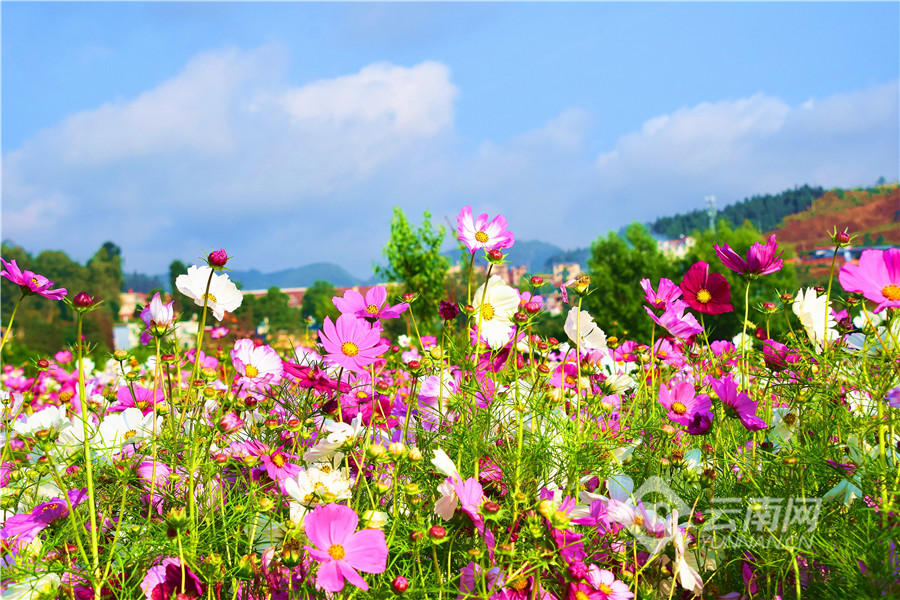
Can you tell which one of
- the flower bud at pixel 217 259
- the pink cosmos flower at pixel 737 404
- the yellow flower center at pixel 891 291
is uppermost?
the flower bud at pixel 217 259

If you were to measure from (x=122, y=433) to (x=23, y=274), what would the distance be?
0.39 meters

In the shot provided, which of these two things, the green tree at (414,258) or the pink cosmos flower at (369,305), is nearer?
the pink cosmos flower at (369,305)

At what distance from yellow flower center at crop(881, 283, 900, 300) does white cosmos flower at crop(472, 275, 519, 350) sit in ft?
1.95

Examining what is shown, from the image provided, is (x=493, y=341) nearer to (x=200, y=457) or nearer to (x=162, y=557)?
(x=200, y=457)

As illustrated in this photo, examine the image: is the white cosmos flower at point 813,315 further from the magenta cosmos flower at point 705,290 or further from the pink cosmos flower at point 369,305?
the pink cosmos flower at point 369,305

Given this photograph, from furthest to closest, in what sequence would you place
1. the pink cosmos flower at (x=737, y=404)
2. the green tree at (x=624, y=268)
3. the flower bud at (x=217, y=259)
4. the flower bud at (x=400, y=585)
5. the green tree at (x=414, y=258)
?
the green tree at (x=624, y=268) < the green tree at (x=414, y=258) < the pink cosmos flower at (x=737, y=404) < the flower bud at (x=217, y=259) < the flower bud at (x=400, y=585)

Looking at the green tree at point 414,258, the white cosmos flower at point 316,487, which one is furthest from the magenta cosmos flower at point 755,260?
the green tree at point 414,258

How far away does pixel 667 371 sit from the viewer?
1.82 m

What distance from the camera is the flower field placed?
83 cm

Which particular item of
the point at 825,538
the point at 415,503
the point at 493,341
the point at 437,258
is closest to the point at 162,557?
the point at 415,503

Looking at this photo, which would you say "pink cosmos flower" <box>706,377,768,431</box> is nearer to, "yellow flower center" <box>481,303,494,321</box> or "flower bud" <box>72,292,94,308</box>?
"yellow flower center" <box>481,303,494,321</box>

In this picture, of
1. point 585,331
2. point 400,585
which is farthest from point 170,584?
point 585,331

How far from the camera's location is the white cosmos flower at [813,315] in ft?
4.06

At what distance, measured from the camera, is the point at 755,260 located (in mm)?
1181
